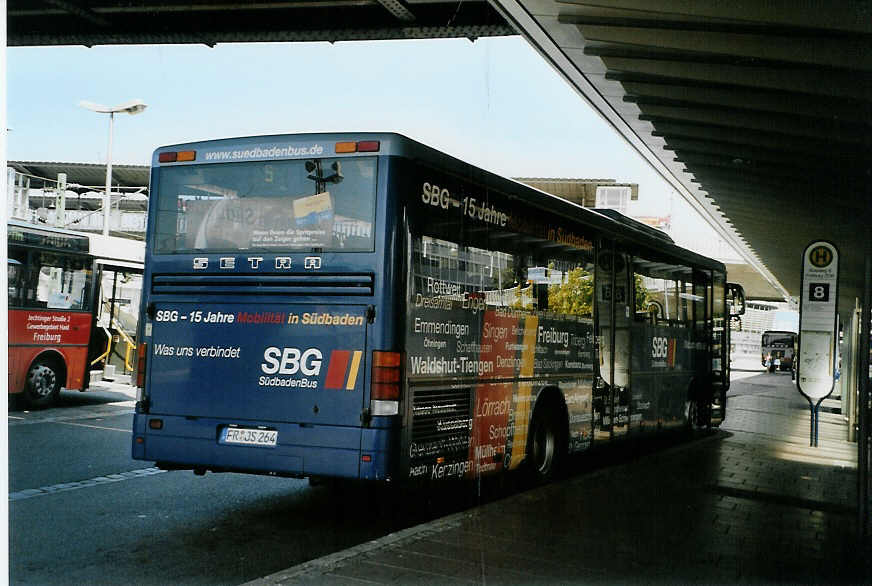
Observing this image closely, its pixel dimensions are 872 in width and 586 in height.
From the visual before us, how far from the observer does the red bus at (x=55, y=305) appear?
15070 mm

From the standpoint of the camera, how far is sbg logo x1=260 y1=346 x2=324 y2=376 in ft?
23.9

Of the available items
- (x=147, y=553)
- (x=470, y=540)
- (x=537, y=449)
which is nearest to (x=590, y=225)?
(x=537, y=449)

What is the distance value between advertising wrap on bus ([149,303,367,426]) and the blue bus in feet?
0.04

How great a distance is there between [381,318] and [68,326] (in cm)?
1069

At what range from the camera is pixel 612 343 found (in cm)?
1173

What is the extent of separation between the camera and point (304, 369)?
288 inches

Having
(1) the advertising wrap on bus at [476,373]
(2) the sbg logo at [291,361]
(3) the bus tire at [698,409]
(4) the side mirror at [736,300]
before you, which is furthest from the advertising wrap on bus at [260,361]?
(4) the side mirror at [736,300]

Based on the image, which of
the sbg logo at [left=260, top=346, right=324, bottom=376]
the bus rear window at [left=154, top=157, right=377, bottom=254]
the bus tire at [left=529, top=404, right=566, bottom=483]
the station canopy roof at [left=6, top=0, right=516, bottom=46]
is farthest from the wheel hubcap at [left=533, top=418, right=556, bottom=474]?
the station canopy roof at [left=6, top=0, right=516, bottom=46]

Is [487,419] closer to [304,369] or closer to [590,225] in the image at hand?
[304,369]

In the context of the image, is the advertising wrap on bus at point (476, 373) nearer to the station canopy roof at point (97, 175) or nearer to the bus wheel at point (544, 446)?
the bus wheel at point (544, 446)

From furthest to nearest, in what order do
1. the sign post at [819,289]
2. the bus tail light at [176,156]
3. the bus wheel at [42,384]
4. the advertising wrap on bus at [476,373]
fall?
the bus wheel at [42,384]
the sign post at [819,289]
the bus tail light at [176,156]
the advertising wrap on bus at [476,373]

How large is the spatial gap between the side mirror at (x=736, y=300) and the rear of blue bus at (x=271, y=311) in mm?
13088

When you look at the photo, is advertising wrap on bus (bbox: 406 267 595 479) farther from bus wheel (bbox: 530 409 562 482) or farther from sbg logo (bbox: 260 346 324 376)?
sbg logo (bbox: 260 346 324 376)

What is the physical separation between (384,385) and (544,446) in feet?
11.0
